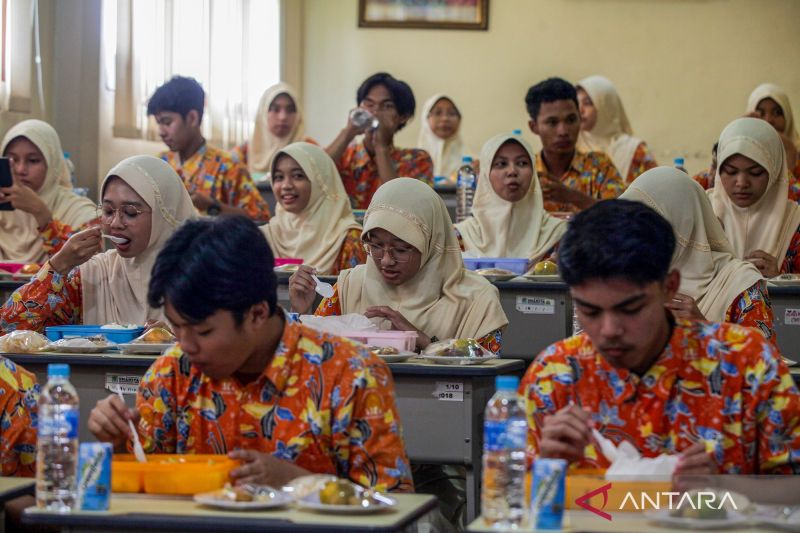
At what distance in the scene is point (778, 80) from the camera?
32.5 ft

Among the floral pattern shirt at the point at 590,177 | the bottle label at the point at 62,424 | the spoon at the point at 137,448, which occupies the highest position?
the floral pattern shirt at the point at 590,177

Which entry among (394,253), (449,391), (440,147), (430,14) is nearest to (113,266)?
(394,253)

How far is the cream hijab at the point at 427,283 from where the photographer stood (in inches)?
144

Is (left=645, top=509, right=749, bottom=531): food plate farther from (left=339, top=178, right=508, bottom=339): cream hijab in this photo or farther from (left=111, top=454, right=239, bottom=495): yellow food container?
(left=339, top=178, right=508, bottom=339): cream hijab

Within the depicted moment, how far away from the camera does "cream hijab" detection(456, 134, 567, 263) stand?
17.0 feet

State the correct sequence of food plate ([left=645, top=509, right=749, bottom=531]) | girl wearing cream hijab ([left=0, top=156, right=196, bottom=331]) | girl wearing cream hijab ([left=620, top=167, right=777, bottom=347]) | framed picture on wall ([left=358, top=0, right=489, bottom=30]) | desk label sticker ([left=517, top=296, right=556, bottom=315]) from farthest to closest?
framed picture on wall ([left=358, top=0, right=489, bottom=30]) < desk label sticker ([left=517, top=296, right=556, bottom=315]) < girl wearing cream hijab ([left=0, top=156, right=196, bottom=331]) < girl wearing cream hijab ([left=620, top=167, right=777, bottom=347]) < food plate ([left=645, top=509, right=749, bottom=531])

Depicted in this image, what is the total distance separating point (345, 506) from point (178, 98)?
4367mm

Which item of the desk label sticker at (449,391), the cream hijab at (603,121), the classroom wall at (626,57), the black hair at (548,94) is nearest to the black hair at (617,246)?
the desk label sticker at (449,391)

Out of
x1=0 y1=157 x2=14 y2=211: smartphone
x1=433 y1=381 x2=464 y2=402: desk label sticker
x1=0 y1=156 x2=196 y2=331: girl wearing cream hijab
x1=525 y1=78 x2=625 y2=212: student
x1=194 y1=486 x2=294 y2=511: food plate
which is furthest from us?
x1=525 y1=78 x2=625 y2=212: student

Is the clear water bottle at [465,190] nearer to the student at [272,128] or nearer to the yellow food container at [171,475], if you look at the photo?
the student at [272,128]

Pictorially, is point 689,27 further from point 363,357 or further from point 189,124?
point 363,357

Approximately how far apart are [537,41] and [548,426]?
849 centimetres

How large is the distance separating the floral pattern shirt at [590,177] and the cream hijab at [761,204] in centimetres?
95

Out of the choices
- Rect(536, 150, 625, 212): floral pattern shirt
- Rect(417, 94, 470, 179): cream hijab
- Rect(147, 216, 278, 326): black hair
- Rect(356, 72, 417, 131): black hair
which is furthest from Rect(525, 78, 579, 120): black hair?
Rect(147, 216, 278, 326): black hair
